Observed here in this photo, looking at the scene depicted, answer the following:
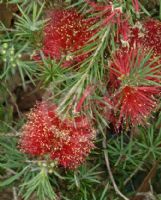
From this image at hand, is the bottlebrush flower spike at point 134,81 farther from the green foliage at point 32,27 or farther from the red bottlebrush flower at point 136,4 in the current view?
the green foliage at point 32,27

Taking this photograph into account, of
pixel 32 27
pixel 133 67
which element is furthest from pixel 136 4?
pixel 32 27

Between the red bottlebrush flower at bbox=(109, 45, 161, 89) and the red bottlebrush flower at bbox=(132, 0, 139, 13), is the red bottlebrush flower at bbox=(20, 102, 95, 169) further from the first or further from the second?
the red bottlebrush flower at bbox=(132, 0, 139, 13)

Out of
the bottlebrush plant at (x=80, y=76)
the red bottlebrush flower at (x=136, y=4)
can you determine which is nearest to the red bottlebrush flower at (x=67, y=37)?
the bottlebrush plant at (x=80, y=76)

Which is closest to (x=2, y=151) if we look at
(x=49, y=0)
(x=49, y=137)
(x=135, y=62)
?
(x=49, y=137)

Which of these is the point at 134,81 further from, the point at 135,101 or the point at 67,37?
the point at 67,37

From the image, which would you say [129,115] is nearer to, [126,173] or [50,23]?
[50,23]
